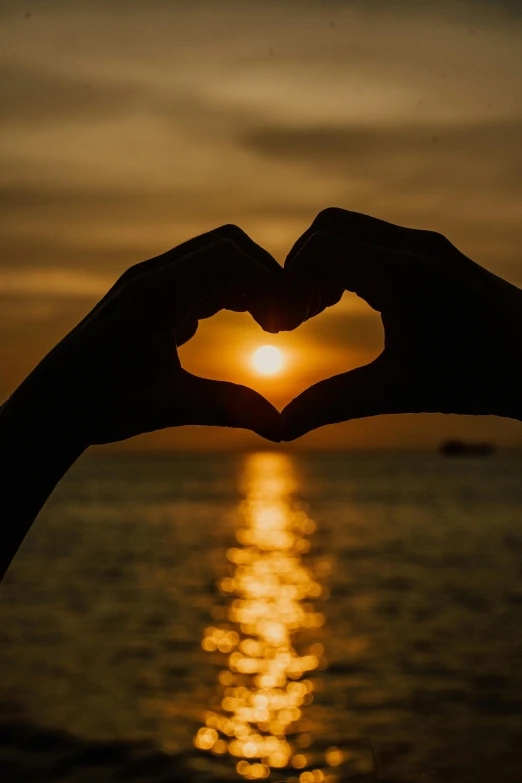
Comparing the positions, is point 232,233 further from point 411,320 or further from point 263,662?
point 263,662

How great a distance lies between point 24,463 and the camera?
236cm

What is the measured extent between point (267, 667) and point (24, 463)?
33732 mm

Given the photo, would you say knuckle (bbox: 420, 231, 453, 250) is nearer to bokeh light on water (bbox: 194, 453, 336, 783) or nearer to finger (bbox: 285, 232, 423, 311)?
finger (bbox: 285, 232, 423, 311)

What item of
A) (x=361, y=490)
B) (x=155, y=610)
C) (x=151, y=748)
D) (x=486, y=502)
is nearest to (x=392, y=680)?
(x=151, y=748)

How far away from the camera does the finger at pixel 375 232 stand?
86.0 inches

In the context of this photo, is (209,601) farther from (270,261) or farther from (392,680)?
(270,261)

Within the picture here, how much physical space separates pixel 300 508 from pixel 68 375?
134943 millimetres

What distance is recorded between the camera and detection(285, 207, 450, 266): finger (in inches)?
86.0

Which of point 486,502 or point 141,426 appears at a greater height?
point 486,502

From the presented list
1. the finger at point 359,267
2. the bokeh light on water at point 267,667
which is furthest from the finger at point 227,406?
the bokeh light on water at point 267,667

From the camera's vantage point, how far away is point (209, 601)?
50.7 m

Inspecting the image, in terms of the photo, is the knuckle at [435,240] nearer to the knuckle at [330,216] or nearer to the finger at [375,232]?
the finger at [375,232]

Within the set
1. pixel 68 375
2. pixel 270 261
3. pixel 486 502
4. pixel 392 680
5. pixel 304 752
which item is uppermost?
pixel 486 502

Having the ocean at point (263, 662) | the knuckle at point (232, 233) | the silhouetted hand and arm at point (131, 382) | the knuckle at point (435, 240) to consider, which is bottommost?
the silhouetted hand and arm at point (131, 382)
